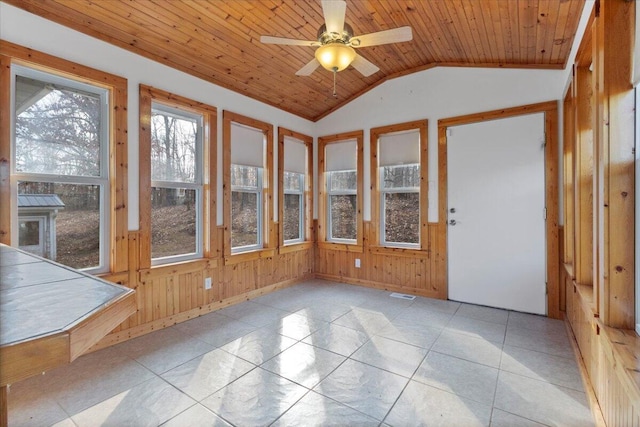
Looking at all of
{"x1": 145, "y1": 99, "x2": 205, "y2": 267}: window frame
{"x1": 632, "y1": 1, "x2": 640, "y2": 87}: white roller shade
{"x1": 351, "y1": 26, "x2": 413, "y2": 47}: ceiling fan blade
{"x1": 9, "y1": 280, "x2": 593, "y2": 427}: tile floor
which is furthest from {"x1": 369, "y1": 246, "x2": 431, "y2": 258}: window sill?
{"x1": 632, "y1": 1, "x2": 640, "y2": 87}: white roller shade

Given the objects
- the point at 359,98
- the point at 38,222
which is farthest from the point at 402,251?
the point at 38,222

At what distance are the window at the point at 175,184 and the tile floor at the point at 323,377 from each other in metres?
0.82

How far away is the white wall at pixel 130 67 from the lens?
219cm

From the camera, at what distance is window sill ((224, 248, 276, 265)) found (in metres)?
3.64

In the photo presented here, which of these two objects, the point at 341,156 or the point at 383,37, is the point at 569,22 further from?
the point at 341,156

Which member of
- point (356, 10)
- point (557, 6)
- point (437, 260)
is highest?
point (356, 10)

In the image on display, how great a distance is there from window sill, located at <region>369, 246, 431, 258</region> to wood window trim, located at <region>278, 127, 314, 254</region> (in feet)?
3.56

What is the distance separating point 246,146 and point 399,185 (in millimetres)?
2176

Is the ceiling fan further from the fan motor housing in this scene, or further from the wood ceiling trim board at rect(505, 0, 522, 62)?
the wood ceiling trim board at rect(505, 0, 522, 62)

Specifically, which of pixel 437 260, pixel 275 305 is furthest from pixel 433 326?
pixel 275 305

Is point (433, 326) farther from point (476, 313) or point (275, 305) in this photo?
point (275, 305)

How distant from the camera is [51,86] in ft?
7.91

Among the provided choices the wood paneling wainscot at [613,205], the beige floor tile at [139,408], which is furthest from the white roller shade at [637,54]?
the beige floor tile at [139,408]

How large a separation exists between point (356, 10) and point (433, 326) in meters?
3.10
